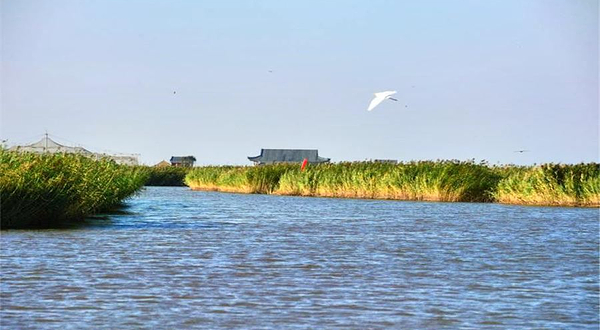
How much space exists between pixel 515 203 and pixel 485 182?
2226 millimetres

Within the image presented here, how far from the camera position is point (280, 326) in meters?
9.23

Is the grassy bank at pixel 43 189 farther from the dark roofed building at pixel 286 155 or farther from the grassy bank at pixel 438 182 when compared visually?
the dark roofed building at pixel 286 155

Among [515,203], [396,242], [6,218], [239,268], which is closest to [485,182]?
[515,203]

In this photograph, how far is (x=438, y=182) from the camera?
38.1m

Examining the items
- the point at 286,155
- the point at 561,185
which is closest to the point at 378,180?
the point at 561,185

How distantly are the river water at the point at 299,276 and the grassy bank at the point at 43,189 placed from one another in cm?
57

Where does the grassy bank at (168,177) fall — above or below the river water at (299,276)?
above

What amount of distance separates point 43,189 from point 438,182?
21.1m

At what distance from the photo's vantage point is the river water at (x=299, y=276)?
384 inches

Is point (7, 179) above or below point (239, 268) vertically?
above

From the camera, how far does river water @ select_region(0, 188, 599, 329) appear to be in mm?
9750

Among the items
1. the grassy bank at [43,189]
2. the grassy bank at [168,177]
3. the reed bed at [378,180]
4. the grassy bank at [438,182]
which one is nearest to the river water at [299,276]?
the grassy bank at [43,189]

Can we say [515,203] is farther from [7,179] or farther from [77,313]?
[77,313]

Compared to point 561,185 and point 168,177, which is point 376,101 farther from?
point 168,177
